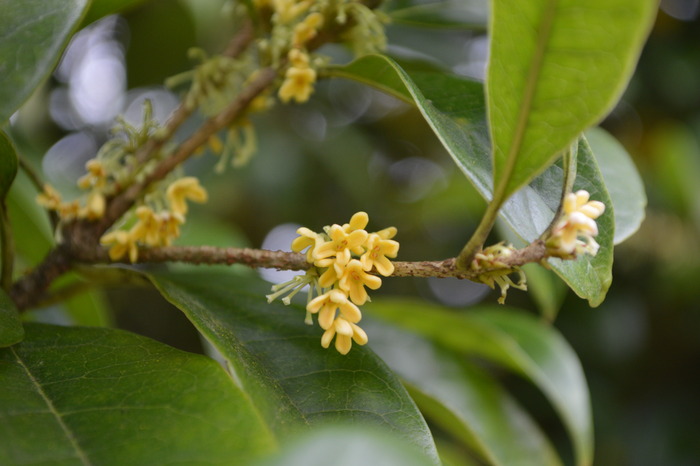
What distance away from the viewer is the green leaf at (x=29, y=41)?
1.98 feet

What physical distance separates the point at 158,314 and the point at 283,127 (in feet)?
2.68

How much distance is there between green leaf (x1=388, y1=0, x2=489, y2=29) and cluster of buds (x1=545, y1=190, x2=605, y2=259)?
617 millimetres

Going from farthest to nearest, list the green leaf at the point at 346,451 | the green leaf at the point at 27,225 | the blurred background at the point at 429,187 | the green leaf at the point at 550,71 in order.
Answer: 1. the blurred background at the point at 429,187
2. the green leaf at the point at 27,225
3. the green leaf at the point at 550,71
4. the green leaf at the point at 346,451

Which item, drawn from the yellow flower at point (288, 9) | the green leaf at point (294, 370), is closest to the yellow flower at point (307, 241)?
the green leaf at point (294, 370)

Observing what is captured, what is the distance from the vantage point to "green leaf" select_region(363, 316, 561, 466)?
44.9 inches

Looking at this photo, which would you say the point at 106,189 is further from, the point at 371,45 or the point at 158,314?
the point at 158,314

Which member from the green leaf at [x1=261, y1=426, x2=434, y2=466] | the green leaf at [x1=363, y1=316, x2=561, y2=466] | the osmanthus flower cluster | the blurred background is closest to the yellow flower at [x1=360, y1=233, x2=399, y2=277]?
the osmanthus flower cluster

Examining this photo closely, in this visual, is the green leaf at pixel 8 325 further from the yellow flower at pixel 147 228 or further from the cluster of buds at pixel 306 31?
the cluster of buds at pixel 306 31

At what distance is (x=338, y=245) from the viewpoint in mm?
621

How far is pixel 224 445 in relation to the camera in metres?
0.50

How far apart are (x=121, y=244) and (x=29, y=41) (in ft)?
0.76

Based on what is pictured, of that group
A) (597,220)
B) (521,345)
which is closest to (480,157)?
(597,220)

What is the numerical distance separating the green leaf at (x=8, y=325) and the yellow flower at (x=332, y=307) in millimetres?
275

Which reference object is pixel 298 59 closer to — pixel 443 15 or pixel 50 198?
pixel 50 198
